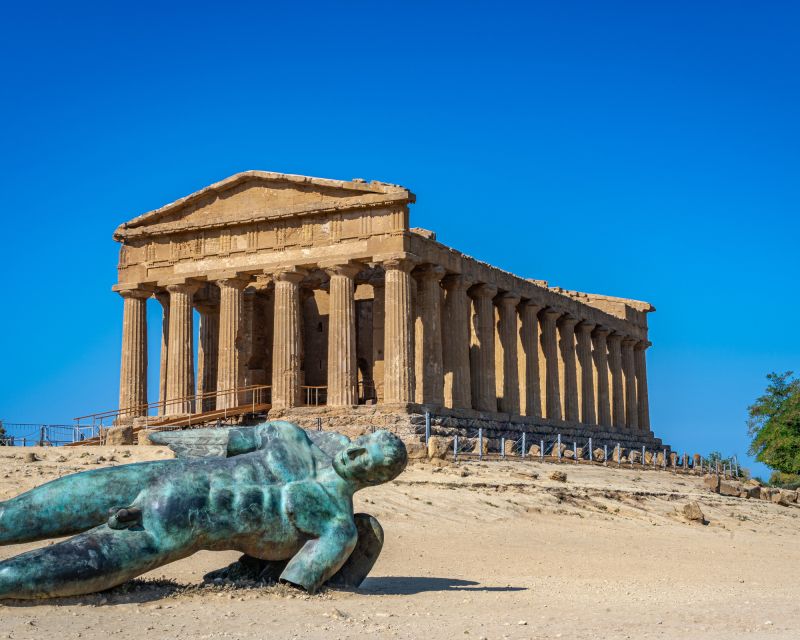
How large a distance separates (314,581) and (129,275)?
3300cm

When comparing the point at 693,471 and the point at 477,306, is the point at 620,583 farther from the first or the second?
the point at 693,471

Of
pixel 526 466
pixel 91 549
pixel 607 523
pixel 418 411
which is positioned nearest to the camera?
pixel 91 549

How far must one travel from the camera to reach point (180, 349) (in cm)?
3928

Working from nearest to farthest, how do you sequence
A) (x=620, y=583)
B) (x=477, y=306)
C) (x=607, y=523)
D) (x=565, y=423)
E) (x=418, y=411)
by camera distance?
1. (x=620, y=583)
2. (x=607, y=523)
3. (x=418, y=411)
4. (x=477, y=306)
5. (x=565, y=423)

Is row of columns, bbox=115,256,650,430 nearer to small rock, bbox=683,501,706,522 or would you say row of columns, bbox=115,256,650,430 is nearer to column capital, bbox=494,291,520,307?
column capital, bbox=494,291,520,307

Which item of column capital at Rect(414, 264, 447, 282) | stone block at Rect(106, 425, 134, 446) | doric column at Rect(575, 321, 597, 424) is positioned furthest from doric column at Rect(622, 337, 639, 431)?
stone block at Rect(106, 425, 134, 446)

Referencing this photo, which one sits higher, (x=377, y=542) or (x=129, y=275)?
(x=129, y=275)

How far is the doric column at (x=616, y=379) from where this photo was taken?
5438 cm

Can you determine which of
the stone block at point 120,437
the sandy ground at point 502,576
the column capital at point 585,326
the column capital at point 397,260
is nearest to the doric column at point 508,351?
the column capital at point 585,326

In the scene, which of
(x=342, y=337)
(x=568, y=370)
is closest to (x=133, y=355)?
(x=342, y=337)

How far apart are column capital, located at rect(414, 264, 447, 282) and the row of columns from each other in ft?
0.11

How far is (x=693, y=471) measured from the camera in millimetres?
43656

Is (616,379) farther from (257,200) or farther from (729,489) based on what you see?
(257,200)

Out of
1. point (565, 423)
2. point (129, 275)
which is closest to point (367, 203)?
point (129, 275)
